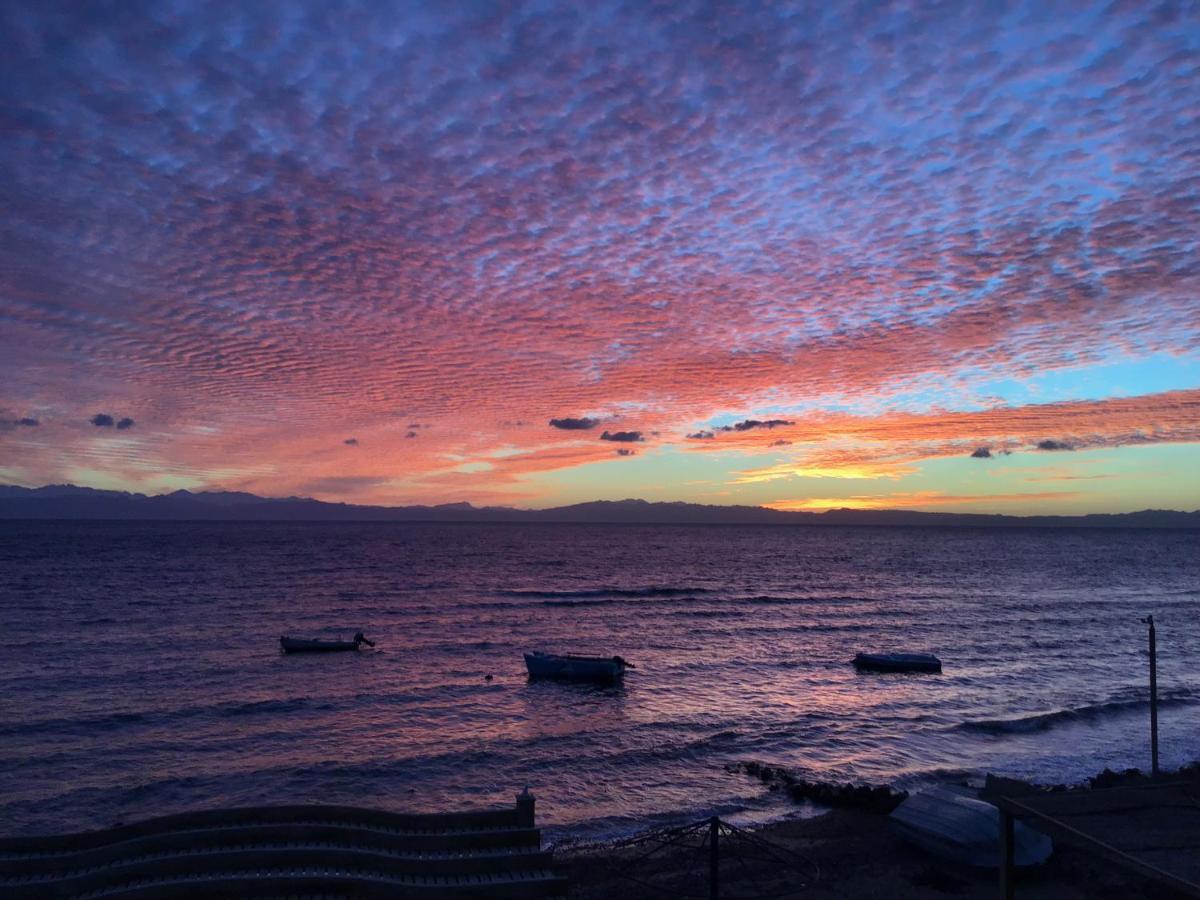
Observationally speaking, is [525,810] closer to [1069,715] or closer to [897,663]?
[1069,715]

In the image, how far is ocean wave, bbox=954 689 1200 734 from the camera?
3170 centimetres

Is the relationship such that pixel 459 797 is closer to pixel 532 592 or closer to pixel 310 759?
pixel 310 759

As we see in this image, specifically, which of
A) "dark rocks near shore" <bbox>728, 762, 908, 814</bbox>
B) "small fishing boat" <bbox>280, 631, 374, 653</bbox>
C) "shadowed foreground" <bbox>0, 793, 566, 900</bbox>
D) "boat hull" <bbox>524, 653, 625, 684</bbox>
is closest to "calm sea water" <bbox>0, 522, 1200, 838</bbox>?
"dark rocks near shore" <bbox>728, 762, 908, 814</bbox>

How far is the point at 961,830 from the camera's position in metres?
18.1

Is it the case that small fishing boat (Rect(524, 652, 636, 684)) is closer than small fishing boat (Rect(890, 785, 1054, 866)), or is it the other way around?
small fishing boat (Rect(890, 785, 1054, 866))

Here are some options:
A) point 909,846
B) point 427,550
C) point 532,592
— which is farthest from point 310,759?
point 427,550

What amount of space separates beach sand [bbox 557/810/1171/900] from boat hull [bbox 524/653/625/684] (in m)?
20.8

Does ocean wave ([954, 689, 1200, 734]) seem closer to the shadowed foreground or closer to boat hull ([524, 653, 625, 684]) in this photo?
boat hull ([524, 653, 625, 684])

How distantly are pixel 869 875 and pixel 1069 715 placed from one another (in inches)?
820

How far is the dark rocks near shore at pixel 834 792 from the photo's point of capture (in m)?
22.7

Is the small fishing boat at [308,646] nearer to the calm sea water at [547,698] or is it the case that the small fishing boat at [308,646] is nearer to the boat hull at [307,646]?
the boat hull at [307,646]

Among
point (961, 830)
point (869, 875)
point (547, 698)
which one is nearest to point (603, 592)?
point (547, 698)

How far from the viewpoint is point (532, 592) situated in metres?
82.1

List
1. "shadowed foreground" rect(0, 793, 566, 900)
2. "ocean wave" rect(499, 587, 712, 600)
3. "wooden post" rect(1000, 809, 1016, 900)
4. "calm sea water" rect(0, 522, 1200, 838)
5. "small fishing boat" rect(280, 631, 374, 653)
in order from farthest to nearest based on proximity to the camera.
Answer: "ocean wave" rect(499, 587, 712, 600)
"small fishing boat" rect(280, 631, 374, 653)
"calm sea water" rect(0, 522, 1200, 838)
"shadowed foreground" rect(0, 793, 566, 900)
"wooden post" rect(1000, 809, 1016, 900)
